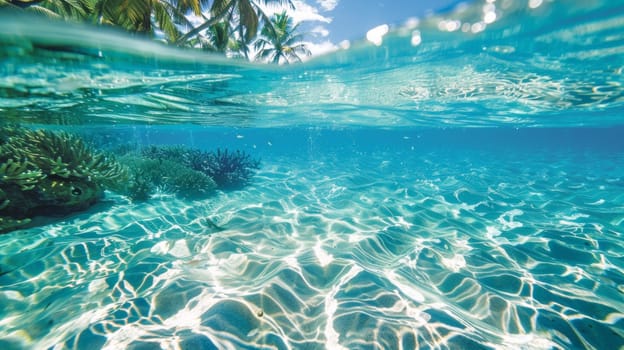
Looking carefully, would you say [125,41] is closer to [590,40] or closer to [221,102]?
[221,102]

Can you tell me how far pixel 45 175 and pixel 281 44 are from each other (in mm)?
21919

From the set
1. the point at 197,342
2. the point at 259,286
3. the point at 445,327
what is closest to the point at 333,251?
the point at 259,286

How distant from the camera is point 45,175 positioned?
5.89 m

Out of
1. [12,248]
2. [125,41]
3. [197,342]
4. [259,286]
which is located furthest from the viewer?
[125,41]

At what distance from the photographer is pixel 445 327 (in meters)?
3.35

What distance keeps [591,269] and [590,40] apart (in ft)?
21.2

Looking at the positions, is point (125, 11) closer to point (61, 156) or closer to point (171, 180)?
point (61, 156)

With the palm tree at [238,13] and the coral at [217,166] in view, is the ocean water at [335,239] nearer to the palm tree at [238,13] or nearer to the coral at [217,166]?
the coral at [217,166]

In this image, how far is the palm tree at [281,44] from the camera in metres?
22.3

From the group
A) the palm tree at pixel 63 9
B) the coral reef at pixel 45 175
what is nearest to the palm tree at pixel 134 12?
the palm tree at pixel 63 9

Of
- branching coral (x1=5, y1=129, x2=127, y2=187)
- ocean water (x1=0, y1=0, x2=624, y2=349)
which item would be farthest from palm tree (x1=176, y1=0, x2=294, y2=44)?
branching coral (x1=5, y1=129, x2=127, y2=187)

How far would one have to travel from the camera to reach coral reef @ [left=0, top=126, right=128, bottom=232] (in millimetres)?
5578

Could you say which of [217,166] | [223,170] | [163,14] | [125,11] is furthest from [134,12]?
[223,170]

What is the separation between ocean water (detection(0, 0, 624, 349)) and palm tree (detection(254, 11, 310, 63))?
12008 millimetres
